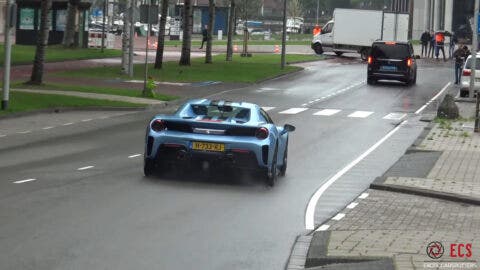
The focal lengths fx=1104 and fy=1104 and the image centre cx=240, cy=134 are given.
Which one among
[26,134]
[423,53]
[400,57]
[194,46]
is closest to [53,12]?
[194,46]

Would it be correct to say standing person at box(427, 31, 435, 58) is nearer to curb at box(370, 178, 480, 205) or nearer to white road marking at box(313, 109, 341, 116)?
white road marking at box(313, 109, 341, 116)

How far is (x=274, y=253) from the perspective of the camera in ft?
38.7

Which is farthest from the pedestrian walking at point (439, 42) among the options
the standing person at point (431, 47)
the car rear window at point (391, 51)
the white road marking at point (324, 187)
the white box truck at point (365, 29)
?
the white road marking at point (324, 187)

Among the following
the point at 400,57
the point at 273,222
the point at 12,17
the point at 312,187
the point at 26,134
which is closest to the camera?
the point at 273,222

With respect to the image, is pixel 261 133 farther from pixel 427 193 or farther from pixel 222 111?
pixel 427 193

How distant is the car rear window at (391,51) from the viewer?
48.9 metres

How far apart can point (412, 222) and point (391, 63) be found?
35613mm

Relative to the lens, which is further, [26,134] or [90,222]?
[26,134]

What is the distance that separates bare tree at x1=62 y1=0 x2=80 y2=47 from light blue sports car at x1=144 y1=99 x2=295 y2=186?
48.9m

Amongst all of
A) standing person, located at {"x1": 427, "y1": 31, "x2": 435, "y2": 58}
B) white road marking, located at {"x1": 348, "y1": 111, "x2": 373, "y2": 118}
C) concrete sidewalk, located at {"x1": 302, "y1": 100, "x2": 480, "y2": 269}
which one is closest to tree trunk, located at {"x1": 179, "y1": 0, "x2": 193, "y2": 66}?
white road marking, located at {"x1": 348, "y1": 111, "x2": 373, "y2": 118}

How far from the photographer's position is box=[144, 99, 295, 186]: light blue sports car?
55.9ft

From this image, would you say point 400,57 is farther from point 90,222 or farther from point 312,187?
point 90,222

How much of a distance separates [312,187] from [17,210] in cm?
560

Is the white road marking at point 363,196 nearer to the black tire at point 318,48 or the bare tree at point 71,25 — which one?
the bare tree at point 71,25
